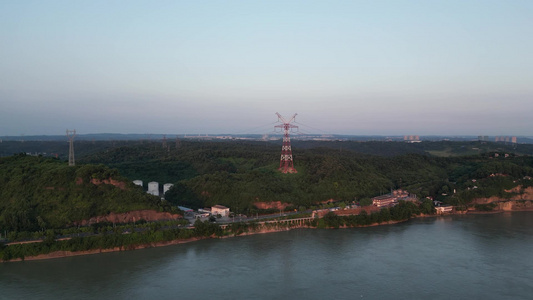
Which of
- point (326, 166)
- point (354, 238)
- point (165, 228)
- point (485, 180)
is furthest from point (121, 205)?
point (485, 180)

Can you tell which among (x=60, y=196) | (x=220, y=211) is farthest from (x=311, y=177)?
(x=60, y=196)

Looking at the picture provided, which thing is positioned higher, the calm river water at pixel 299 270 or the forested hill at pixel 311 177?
the forested hill at pixel 311 177

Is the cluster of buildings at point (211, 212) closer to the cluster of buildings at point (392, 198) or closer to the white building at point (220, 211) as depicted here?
the white building at point (220, 211)

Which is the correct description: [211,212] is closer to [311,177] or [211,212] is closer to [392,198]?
[311,177]

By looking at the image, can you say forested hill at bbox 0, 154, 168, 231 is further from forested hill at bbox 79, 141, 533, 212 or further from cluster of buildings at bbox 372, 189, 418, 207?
cluster of buildings at bbox 372, 189, 418, 207

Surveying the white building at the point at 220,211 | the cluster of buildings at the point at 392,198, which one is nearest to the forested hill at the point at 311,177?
the cluster of buildings at the point at 392,198

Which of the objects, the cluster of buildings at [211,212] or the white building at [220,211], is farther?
the white building at [220,211]
